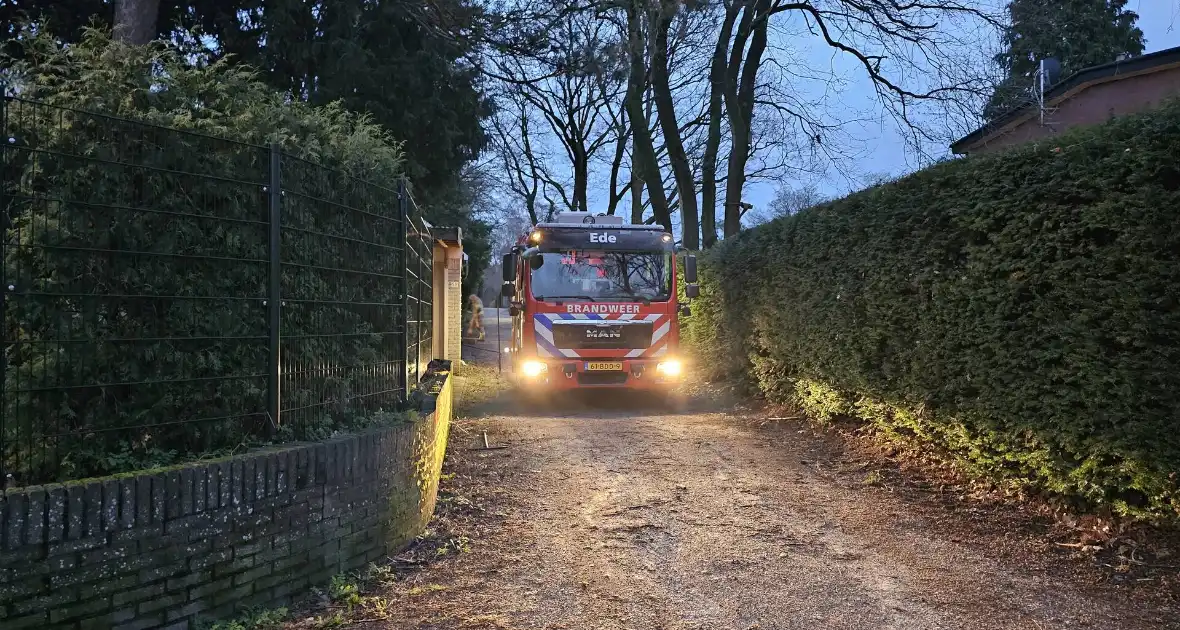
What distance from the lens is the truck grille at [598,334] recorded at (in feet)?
34.2

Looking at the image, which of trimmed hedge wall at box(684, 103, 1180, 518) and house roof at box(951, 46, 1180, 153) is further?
house roof at box(951, 46, 1180, 153)

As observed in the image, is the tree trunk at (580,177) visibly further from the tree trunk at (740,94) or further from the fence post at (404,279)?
the fence post at (404,279)

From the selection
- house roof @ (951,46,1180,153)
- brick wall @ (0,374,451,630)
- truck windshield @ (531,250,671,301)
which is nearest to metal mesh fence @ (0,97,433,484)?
brick wall @ (0,374,451,630)

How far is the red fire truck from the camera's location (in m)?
10.5

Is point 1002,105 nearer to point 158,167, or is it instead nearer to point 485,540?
point 485,540

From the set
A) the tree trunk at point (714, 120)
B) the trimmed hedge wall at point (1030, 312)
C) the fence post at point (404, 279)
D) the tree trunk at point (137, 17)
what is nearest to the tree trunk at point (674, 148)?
the tree trunk at point (714, 120)

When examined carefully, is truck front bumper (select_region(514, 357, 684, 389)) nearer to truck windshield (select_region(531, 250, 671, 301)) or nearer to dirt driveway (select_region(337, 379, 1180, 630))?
truck windshield (select_region(531, 250, 671, 301))

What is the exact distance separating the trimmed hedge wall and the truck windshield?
3.08m

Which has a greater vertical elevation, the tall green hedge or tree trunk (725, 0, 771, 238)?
tree trunk (725, 0, 771, 238)

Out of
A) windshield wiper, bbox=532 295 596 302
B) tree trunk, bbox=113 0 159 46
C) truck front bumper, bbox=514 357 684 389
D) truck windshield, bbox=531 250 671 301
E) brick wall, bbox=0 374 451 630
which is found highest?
tree trunk, bbox=113 0 159 46

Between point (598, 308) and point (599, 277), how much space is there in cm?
47

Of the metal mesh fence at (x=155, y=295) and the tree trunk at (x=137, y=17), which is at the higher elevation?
the tree trunk at (x=137, y=17)

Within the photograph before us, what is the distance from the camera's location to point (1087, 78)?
13320 mm

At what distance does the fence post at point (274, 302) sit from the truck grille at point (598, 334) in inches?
251
